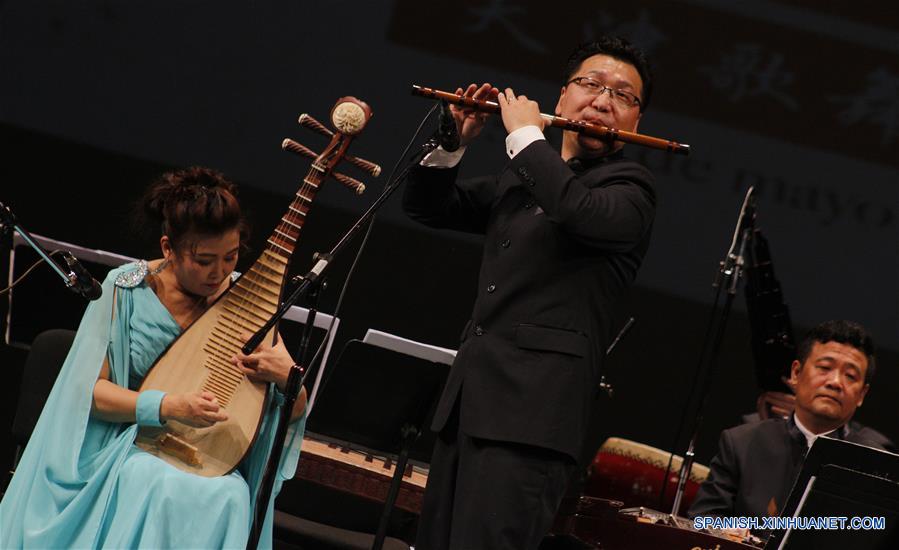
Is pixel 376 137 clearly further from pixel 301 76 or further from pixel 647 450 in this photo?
pixel 647 450

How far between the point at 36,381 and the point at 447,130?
65.9 inches

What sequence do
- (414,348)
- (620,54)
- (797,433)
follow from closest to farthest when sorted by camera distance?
1. (620,54)
2. (414,348)
3. (797,433)

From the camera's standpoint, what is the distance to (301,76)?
5.15 m

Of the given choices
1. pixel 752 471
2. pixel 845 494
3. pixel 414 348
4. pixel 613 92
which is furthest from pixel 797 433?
pixel 613 92

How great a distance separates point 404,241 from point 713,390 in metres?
1.66

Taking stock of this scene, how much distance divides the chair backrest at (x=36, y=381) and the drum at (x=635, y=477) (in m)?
2.16

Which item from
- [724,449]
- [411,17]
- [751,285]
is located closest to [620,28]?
[411,17]

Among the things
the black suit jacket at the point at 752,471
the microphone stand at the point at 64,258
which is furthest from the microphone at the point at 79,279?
the black suit jacket at the point at 752,471

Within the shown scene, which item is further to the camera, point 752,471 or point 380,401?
point 752,471

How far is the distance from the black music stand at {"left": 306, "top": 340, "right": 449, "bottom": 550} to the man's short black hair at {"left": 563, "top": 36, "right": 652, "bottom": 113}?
40.4 inches

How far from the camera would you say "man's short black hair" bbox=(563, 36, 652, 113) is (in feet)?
9.56

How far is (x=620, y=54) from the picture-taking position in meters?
2.91

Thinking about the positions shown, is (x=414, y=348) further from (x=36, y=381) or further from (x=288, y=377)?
(x=36, y=381)

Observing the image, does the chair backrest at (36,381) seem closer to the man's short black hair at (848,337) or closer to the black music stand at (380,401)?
the black music stand at (380,401)
